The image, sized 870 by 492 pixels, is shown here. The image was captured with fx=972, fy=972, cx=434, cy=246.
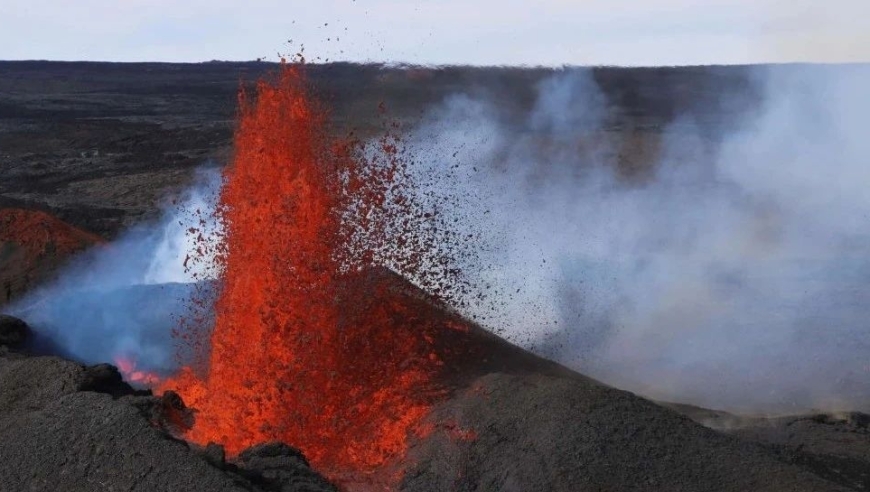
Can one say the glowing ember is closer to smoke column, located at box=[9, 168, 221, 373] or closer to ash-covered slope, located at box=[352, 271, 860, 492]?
smoke column, located at box=[9, 168, 221, 373]

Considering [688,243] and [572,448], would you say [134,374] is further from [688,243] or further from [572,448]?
[688,243]

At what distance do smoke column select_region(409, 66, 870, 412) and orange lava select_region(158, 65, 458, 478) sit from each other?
12.7 feet

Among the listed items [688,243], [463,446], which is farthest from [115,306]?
[688,243]

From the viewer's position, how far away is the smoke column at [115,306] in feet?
40.7

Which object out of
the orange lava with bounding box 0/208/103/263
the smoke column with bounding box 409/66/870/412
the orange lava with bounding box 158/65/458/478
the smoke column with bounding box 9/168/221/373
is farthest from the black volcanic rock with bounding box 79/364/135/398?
the orange lava with bounding box 0/208/103/263

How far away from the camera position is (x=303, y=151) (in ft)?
37.6

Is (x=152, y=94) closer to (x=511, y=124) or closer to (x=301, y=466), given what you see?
(x=511, y=124)

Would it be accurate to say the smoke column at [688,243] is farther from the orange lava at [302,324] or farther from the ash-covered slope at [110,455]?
the ash-covered slope at [110,455]

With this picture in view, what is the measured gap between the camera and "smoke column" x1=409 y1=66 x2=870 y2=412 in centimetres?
1351

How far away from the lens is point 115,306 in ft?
43.7

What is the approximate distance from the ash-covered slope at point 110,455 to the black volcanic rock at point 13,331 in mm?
3335

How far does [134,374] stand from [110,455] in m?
5.10

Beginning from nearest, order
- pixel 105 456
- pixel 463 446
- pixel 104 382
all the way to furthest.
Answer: pixel 105 456 < pixel 463 446 < pixel 104 382

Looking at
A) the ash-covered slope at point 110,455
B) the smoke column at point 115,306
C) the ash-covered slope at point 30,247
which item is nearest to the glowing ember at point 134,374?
the smoke column at point 115,306
